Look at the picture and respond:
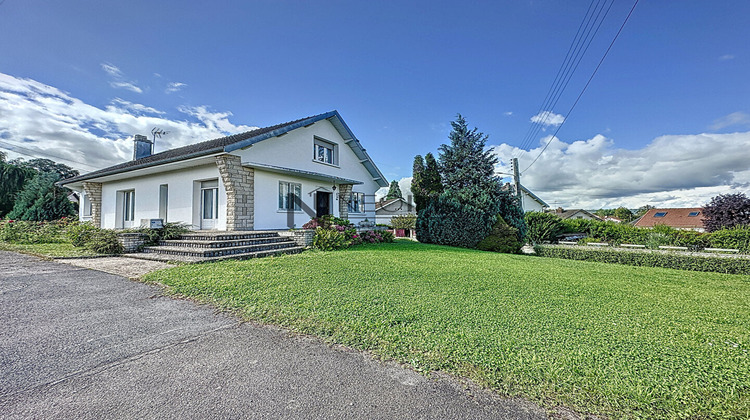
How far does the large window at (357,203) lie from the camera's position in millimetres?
16202

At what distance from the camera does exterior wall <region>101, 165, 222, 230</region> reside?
1134 cm

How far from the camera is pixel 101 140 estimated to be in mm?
30391

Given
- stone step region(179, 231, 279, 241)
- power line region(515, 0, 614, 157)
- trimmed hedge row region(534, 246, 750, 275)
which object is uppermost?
power line region(515, 0, 614, 157)

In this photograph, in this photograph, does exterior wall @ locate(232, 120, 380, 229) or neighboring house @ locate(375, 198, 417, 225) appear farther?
neighboring house @ locate(375, 198, 417, 225)

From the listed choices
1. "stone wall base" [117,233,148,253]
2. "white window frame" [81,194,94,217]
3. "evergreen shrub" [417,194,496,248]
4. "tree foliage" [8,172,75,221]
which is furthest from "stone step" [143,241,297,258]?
"tree foliage" [8,172,75,221]

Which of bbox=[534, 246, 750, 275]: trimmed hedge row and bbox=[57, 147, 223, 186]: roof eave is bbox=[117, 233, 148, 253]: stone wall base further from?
bbox=[534, 246, 750, 275]: trimmed hedge row

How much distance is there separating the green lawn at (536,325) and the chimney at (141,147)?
55.2 feet

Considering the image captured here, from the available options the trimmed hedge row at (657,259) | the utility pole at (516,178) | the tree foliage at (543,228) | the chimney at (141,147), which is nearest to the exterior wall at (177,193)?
the chimney at (141,147)

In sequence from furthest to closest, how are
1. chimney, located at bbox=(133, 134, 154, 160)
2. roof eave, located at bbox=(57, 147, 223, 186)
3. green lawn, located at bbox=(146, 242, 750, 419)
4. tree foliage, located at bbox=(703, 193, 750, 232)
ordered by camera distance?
chimney, located at bbox=(133, 134, 154, 160) → tree foliage, located at bbox=(703, 193, 750, 232) → roof eave, located at bbox=(57, 147, 223, 186) → green lawn, located at bbox=(146, 242, 750, 419)

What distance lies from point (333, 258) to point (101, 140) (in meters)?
36.7

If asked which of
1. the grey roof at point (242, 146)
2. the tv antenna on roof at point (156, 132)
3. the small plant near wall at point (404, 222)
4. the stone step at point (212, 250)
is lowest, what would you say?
the stone step at point (212, 250)

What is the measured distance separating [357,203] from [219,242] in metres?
9.19

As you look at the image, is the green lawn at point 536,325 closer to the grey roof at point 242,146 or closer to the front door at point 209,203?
the grey roof at point 242,146

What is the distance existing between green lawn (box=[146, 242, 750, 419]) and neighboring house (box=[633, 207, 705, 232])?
1741 inches
